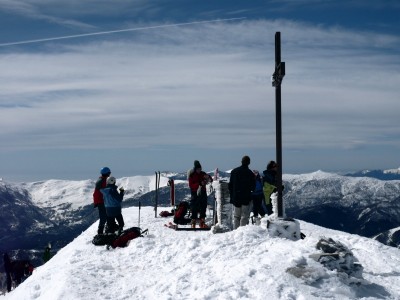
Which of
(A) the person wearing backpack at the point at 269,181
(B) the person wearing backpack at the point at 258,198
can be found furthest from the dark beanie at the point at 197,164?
(A) the person wearing backpack at the point at 269,181

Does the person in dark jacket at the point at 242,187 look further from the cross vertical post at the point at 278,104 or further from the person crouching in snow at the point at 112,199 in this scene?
the person crouching in snow at the point at 112,199

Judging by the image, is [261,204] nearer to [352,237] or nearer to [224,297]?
[352,237]

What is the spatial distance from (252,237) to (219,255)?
1.29 m

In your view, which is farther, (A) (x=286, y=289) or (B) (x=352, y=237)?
(B) (x=352, y=237)

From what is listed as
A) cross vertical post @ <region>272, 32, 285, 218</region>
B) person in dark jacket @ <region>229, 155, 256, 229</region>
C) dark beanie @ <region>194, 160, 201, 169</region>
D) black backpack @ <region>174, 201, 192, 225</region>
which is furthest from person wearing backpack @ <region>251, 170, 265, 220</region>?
cross vertical post @ <region>272, 32, 285, 218</region>

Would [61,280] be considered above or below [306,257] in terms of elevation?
below

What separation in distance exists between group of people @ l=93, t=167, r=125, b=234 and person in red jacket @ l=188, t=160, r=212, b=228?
2.79 m

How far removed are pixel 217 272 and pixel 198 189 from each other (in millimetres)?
8071

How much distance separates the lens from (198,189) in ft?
60.2

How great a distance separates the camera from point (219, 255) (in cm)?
1148

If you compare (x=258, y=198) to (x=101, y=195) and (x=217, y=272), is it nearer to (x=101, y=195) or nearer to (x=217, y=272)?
(x=101, y=195)

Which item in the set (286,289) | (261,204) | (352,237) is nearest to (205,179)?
(261,204)

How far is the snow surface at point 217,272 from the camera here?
9.33m

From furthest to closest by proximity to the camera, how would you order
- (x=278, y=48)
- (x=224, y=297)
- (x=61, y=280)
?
(x=278, y=48)
(x=61, y=280)
(x=224, y=297)
